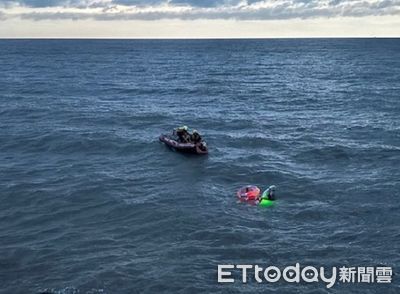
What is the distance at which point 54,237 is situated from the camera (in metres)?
26.9

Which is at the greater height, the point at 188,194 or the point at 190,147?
the point at 190,147

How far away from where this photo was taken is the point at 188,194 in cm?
3378

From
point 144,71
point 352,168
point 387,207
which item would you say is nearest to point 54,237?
point 387,207

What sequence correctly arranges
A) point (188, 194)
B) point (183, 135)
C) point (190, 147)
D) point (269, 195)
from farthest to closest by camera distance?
point (183, 135), point (190, 147), point (188, 194), point (269, 195)

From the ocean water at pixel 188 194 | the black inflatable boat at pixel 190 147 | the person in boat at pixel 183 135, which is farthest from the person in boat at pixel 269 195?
the person in boat at pixel 183 135

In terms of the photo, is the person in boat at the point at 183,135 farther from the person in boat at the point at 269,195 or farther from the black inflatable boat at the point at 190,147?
the person in boat at the point at 269,195

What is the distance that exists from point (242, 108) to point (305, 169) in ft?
99.1

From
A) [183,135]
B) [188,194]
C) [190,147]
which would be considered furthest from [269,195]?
[183,135]

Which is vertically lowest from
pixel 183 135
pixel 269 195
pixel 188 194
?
pixel 188 194

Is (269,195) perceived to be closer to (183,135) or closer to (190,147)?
(190,147)

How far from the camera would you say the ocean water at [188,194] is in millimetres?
23603

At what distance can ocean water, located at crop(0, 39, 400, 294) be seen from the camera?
23.6 m

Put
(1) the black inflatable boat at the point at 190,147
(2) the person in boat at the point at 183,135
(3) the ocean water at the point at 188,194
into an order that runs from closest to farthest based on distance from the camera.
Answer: (3) the ocean water at the point at 188,194 < (1) the black inflatable boat at the point at 190,147 < (2) the person in boat at the point at 183,135

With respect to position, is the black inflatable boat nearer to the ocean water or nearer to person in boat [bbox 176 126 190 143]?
A: person in boat [bbox 176 126 190 143]
